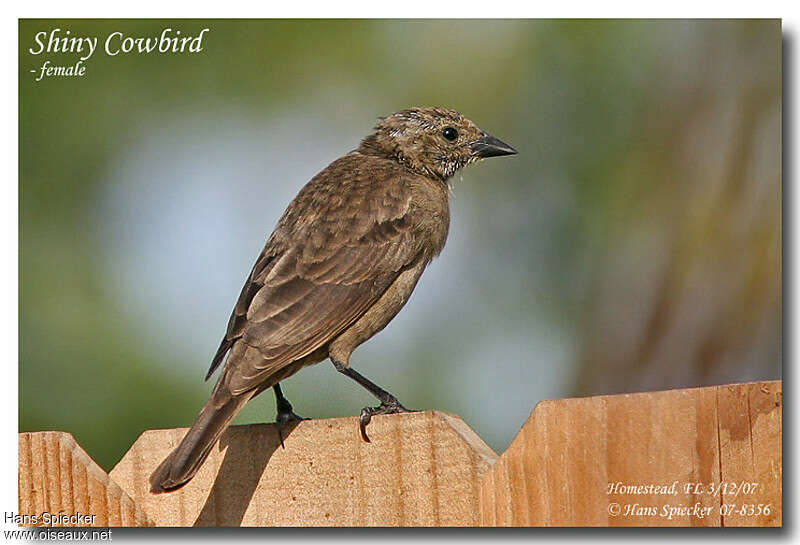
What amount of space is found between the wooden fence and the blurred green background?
1.01 meters

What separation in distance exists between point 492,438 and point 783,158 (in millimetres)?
1423

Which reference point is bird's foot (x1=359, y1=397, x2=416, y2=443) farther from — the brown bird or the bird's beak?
the bird's beak

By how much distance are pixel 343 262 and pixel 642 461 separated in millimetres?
1631

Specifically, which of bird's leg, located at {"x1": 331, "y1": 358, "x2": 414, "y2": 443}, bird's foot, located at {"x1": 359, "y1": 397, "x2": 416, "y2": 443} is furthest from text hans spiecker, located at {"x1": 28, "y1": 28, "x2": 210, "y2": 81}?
bird's foot, located at {"x1": 359, "y1": 397, "x2": 416, "y2": 443}

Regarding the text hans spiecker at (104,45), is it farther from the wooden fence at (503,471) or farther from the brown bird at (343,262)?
the wooden fence at (503,471)

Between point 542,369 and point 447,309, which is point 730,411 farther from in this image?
point 447,309

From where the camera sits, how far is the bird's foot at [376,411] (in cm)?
331

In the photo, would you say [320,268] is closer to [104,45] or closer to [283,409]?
[283,409]

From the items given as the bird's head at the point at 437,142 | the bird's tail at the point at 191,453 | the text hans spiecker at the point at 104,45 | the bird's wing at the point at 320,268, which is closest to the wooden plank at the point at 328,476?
the bird's tail at the point at 191,453

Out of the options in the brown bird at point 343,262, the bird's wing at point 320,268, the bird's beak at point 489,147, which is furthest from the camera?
the bird's beak at point 489,147

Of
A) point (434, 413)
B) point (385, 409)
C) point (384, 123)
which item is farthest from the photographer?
point (384, 123)

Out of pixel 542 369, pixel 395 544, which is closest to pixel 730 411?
pixel 395 544

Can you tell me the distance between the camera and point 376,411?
12.1 feet

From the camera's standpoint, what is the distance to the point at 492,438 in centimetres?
463
